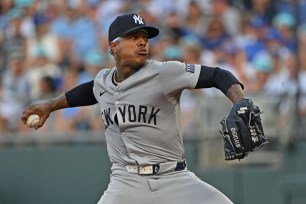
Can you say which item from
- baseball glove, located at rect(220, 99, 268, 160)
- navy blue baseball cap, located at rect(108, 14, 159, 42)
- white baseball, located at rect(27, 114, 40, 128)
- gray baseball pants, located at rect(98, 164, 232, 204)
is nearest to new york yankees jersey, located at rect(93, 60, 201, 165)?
gray baseball pants, located at rect(98, 164, 232, 204)

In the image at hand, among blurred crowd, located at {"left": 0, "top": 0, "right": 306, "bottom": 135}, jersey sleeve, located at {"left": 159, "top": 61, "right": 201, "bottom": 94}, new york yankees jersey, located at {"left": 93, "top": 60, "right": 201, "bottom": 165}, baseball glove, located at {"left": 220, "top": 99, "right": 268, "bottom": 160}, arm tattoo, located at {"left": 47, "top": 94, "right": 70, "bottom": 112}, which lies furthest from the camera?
blurred crowd, located at {"left": 0, "top": 0, "right": 306, "bottom": 135}

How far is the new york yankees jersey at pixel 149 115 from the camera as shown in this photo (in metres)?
5.74

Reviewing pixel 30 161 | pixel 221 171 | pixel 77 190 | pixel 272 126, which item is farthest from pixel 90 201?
pixel 272 126

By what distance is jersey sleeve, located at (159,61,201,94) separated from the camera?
5605mm

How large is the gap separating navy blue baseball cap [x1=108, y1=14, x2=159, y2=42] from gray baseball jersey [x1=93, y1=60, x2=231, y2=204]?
0.77 ft

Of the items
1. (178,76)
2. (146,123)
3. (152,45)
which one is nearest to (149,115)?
(146,123)

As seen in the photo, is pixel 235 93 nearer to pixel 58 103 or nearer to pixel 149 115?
pixel 149 115

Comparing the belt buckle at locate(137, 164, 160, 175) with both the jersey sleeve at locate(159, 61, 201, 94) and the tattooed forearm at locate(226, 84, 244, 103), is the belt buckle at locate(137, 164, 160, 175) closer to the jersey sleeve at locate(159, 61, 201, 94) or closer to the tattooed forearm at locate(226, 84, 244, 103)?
the jersey sleeve at locate(159, 61, 201, 94)

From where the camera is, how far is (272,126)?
31.9 ft

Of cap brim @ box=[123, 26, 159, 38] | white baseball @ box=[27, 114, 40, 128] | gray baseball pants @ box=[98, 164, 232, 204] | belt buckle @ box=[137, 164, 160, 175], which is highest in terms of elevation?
cap brim @ box=[123, 26, 159, 38]

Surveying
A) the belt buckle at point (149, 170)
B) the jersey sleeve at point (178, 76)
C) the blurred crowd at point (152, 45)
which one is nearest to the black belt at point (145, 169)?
the belt buckle at point (149, 170)

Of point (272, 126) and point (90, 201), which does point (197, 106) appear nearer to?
point (272, 126)

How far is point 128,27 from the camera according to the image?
5824mm

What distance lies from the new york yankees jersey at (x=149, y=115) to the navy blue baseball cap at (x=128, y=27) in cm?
23
